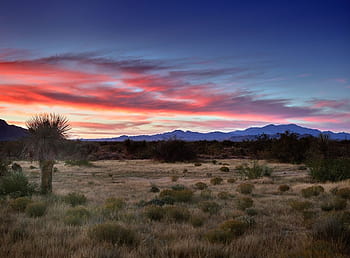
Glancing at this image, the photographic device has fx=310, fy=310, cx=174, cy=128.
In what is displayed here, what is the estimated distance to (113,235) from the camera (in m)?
6.73

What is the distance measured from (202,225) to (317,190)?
8.34m

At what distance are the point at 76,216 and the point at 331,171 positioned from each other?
55.1 ft

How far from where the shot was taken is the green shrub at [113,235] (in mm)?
6621

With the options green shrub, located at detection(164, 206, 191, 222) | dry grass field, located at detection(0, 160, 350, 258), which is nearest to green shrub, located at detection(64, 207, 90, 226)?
dry grass field, located at detection(0, 160, 350, 258)

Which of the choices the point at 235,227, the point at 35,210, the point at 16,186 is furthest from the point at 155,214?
the point at 16,186

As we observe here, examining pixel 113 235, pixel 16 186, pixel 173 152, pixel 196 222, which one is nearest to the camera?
pixel 113 235

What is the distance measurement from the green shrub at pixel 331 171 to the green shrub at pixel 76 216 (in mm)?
16052

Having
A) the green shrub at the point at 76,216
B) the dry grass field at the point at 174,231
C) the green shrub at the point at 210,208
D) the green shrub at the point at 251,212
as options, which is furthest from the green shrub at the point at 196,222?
the green shrub at the point at 76,216

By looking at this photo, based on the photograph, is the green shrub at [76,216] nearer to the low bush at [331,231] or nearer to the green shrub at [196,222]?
the green shrub at [196,222]

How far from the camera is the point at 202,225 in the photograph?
8.56m

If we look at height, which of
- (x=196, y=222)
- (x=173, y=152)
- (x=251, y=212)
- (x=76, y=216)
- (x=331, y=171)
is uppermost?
(x=173, y=152)

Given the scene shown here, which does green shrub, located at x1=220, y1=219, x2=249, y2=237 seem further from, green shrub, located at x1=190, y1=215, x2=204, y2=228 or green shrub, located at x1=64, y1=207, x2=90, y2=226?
green shrub, located at x1=64, y1=207, x2=90, y2=226

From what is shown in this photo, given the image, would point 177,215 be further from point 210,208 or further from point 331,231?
point 331,231

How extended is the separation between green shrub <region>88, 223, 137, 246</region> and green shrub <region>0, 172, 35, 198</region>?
7.49 metres
